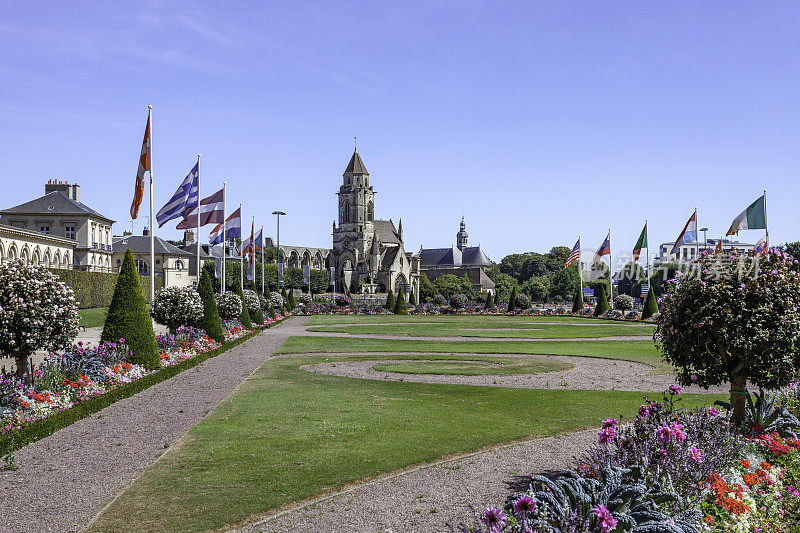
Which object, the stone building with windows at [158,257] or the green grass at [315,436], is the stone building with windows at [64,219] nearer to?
the stone building with windows at [158,257]

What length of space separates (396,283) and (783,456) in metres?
121

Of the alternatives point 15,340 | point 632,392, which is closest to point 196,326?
point 15,340

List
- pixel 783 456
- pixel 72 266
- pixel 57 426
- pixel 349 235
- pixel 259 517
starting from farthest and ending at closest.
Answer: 1. pixel 349 235
2. pixel 72 266
3. pixel 57 426
4. pixel 783 456
5. pixel 259 517

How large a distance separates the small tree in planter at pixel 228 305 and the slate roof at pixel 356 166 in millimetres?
108292

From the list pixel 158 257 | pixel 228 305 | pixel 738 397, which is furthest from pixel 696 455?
pixel 158 257

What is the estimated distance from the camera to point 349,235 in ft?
462

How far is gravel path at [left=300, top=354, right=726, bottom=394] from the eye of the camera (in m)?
17.2

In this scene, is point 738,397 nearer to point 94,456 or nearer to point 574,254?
point 94,456

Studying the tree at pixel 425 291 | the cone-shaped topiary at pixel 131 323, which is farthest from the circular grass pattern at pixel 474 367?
the tree at pixel 425 291

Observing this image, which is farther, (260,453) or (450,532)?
(260,453)

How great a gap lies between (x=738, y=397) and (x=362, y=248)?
12988 cm

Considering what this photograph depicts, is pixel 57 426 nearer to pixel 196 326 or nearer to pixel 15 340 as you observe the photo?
pixel 15 340

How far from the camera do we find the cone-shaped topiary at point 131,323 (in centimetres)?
1839

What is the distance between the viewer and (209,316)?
1110 inches
